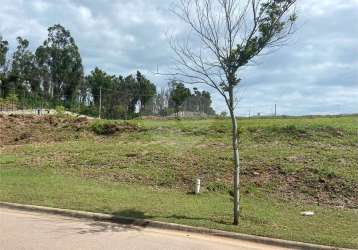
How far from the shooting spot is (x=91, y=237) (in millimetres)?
9797

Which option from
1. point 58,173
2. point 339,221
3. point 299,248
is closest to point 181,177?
point 58,173

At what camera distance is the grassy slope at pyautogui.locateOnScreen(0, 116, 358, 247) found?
12.0m

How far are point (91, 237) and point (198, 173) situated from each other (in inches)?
274

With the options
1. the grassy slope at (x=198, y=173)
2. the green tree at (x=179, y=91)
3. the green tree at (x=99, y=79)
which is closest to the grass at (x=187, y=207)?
the grassy slope at (x=198, y=173)

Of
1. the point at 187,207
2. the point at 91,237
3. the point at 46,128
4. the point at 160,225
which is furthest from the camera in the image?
the point at 46,128

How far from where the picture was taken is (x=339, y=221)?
38.8ft

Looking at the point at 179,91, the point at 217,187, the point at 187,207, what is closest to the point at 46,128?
the point at 179,91

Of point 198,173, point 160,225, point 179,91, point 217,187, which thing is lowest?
point 160,225

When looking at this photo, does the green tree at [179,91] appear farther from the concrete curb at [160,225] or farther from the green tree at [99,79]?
the green tree at [99,79]

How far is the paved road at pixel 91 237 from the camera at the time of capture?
9.11 metres

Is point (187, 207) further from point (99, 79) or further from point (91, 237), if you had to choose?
point (99, 79)

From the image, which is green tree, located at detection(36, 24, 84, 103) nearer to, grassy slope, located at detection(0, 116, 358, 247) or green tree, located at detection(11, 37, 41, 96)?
green tree, located at detection(11, 37, 41, 96)

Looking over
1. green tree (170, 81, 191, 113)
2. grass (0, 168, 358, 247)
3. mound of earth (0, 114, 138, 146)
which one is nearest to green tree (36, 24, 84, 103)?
green tree (170, 81, 191, 113)

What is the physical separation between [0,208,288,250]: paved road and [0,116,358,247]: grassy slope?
0.90 metres
